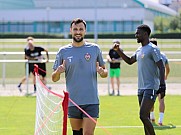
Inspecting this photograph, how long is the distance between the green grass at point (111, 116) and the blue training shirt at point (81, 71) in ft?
12.8

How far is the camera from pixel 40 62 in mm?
19547

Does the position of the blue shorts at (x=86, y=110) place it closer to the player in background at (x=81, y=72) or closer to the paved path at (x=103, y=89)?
the player in background at (x=81, y=72)

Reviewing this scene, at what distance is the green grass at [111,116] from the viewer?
12.1m

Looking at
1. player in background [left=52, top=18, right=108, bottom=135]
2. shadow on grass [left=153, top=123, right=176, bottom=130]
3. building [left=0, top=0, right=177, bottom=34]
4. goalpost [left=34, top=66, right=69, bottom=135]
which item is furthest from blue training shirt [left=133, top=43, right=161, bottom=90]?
building [left=0, top=0, right=177, bottom=34]

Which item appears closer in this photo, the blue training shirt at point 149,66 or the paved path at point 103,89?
the blue training shirt at point 149,66

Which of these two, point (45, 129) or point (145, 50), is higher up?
point (145, 50)

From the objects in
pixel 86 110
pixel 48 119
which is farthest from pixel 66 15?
pixel 86 110

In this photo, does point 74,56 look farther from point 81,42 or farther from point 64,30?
point 64,30

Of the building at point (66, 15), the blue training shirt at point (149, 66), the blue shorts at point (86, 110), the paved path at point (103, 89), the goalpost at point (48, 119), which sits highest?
the building at point (66, 15)

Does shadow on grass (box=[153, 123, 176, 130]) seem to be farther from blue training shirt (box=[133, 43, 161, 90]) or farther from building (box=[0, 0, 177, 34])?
building (box=[0, 0, 177, 34])

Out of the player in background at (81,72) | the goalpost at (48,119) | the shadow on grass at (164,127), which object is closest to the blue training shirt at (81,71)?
the player in background at (81,72)

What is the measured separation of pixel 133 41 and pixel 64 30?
17610 mm

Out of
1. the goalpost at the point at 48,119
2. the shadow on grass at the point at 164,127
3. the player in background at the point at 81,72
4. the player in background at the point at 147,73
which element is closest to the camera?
the player in background at the point at 81,72

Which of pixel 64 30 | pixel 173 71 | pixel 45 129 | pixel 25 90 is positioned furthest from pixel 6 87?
pixel 64 30
